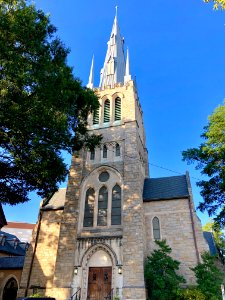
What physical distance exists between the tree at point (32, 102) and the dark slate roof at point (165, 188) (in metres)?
8.22

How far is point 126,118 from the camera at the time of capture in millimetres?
22516

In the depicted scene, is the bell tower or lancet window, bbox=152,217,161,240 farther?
lancet window, bbox=152,217,161,240

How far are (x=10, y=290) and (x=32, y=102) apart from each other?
18450 mm

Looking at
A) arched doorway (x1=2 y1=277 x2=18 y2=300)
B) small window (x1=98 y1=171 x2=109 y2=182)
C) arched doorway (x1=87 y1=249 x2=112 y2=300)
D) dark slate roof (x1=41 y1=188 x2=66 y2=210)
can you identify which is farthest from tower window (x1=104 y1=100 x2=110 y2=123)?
arched doorway (x1=2 y1=277 x2=18 y2=300)

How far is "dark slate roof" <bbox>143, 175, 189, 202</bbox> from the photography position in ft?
63.9

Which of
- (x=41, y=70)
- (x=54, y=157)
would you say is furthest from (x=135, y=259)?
(x=41, y=70)

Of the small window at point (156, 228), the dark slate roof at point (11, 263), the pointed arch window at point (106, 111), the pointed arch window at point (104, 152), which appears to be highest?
the pointed arch window at point (106, 111)

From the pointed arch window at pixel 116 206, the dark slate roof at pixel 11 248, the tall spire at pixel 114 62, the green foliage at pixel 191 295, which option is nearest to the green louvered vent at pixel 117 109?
the tall spire at pixel 114 62

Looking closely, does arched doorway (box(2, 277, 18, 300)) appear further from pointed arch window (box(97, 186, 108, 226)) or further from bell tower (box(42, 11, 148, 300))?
pointed arch window (box(97, 186, 108, 226))

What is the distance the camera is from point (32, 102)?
12312 mm

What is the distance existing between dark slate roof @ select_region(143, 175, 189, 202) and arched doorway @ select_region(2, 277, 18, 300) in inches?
556

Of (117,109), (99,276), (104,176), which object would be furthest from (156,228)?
(117,109)

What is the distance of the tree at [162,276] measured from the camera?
14320mm

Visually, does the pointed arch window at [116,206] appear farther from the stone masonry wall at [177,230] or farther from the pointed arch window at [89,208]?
the stone masonry wall at [177,230]
